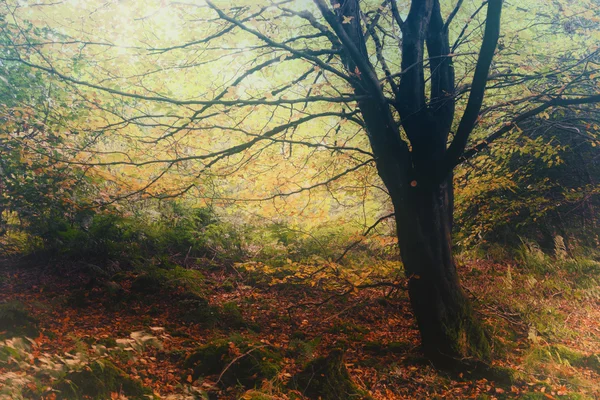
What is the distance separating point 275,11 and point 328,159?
7.92ft

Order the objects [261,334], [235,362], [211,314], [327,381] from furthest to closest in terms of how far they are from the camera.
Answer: [211,314] < [261,334] < [235,362] < [327,381]

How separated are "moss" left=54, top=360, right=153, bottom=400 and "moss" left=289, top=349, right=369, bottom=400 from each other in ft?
4.61

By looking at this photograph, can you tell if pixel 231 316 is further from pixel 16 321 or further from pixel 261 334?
pixel 16 321

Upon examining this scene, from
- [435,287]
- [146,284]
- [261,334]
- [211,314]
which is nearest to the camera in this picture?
[435,287]

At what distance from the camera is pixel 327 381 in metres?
3.30

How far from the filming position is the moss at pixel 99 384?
271 cm

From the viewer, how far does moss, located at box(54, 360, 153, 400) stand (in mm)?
2705

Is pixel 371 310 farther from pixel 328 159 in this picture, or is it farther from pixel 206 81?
pixel 206 81

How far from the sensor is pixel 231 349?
12.3 ft

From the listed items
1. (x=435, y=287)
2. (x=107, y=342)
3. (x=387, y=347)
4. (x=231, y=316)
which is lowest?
(x=387, y=347)

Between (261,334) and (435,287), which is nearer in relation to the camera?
(435,287)

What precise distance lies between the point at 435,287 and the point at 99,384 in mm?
3424

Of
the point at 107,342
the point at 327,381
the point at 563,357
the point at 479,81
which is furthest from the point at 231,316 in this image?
the point at 479,81

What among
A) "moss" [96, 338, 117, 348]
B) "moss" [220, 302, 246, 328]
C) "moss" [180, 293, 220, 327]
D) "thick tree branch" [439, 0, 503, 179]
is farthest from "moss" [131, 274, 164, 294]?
"thick tree branch" [439, 0, 503, 179]
